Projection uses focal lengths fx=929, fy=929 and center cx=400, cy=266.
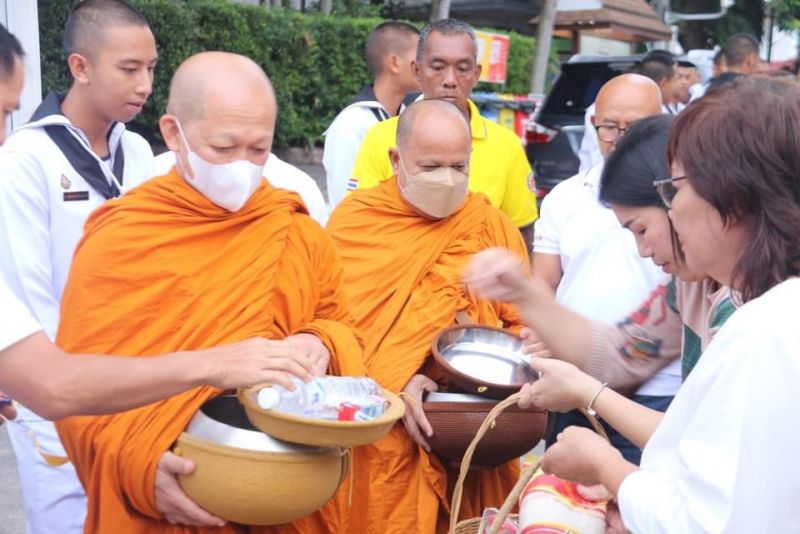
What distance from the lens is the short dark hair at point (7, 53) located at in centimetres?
240

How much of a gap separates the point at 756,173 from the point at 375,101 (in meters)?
4.04

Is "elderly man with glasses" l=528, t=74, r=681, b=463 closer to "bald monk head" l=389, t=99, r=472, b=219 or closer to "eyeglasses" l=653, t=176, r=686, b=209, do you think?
"bald monk head" l=389, t=99, r=472, b=219

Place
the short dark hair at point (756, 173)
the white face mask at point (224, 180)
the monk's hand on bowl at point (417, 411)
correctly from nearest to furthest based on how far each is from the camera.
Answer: the short dark hair at point (756, 173), the white face mask at point (224, 180), the monk's hand on bowl at point (417, 411)

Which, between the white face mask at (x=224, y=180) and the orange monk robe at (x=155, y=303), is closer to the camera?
the orange monk robe at (x=155, y=303)

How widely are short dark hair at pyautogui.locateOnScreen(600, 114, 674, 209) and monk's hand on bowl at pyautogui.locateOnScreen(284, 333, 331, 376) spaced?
2.90ft

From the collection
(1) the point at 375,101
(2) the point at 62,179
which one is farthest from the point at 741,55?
(2) the point at 62,179

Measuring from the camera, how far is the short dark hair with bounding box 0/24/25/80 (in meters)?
2.40

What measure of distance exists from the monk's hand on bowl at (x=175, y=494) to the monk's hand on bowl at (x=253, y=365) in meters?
0.23

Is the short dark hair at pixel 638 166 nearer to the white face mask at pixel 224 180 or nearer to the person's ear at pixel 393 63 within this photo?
the white face mask at pixel 224 180

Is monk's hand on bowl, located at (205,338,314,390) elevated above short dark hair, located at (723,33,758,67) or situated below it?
below

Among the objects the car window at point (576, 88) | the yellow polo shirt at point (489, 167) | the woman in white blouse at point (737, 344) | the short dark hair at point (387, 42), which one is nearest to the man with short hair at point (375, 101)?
the short dark hair at point (387, 42)

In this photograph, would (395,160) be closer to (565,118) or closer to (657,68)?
(657,68)

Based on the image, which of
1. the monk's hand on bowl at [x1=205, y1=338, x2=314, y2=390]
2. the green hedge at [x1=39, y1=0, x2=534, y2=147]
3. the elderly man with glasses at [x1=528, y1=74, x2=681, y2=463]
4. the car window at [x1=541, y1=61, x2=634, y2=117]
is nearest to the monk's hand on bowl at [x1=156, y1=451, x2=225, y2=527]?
the monk's hand on bowl at [x1=205, y1=338, x2=314, y2=390]

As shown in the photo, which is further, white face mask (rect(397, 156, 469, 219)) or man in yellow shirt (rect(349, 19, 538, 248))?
man in yellow shirt (rect(349, 19, 538, 248))
